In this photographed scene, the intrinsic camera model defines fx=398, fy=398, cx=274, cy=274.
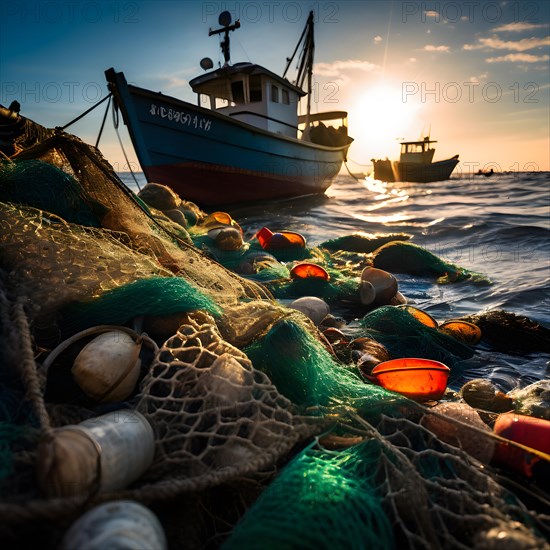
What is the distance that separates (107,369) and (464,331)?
3.67m

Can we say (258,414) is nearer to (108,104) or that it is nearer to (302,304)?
(302,304)

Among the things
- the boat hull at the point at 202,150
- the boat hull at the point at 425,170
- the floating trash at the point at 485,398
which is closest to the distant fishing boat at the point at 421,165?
the boat hull at the point at 425,170

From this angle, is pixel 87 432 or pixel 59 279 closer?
pixel 87 432

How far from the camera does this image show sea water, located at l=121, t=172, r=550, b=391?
13.1 ft

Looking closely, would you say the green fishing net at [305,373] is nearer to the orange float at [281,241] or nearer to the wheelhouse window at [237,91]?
the orange float at [281,241]

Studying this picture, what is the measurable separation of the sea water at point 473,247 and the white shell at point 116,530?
302 centimetres

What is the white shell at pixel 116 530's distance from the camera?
980 millimetres

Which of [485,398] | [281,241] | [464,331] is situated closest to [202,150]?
[281,241]

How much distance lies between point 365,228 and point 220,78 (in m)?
8.84

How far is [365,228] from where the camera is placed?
48.1 ft

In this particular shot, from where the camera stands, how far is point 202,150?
1377cm

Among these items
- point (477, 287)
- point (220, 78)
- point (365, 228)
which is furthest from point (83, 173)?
point (220, 78)

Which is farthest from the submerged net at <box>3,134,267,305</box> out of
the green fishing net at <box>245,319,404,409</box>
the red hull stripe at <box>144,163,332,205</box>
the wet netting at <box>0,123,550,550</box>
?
the red hull stripe at <box>144,163,332,205</box>

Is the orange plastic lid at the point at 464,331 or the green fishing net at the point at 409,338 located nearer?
the green fishing net at the point at 409,338
